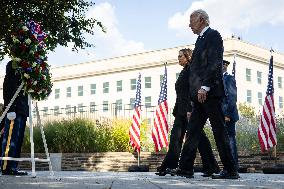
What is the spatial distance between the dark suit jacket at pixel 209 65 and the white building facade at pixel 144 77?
40548 millimetres

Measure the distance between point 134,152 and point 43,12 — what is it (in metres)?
5.25

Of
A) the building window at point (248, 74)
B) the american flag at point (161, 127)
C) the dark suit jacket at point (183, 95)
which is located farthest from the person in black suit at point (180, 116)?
the building window at point (248, 74)

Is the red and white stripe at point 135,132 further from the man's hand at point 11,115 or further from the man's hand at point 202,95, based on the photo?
the man's hand at point 202,95

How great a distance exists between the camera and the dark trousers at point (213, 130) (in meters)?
6.57

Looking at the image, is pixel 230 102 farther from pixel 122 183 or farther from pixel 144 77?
pixel 144 77

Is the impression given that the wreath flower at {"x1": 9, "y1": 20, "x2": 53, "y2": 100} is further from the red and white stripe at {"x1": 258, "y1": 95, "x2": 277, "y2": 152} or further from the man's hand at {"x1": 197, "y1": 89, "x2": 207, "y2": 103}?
the red and white stripe at {"x1": 258, "y1": 95, "x2": 277, "y2": 152}

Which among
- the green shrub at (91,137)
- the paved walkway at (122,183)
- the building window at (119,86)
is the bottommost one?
the paved walkway at (122,183)

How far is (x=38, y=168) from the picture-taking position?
15.4 m

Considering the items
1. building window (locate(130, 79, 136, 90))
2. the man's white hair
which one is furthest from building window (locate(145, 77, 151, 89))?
the man's white hair

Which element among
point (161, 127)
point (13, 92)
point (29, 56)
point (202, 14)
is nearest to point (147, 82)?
point (161, 127)

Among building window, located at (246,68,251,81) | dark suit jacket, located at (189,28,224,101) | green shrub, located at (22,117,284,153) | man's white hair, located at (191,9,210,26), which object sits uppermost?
building window, located at (246,68,251,81)

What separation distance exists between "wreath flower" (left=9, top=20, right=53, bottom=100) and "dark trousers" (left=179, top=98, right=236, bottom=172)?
2.36 metres

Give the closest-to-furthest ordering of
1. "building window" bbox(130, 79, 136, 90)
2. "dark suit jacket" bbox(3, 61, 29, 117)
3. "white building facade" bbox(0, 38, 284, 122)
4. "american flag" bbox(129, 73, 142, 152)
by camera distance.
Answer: "dark suit jacket" bbox(3, 61, 29, 117)
"american flag" bbox(129, 73, 142, 152)
"white building facade" bbox(0, 38, 284, 122)
"building window" bbox(130, 79, 136, 90)

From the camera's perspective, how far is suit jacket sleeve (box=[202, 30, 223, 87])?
6660mm
